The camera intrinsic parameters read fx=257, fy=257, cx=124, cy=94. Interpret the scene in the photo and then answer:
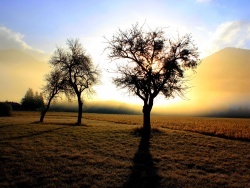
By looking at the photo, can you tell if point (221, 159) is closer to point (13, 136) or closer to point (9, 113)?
point (13, 136)

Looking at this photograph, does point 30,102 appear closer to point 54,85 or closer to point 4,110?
point 4,110

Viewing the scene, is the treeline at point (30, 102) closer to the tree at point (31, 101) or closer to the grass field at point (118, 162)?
the tree at point (31, 101)

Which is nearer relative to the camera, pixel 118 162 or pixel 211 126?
pixel 118 162

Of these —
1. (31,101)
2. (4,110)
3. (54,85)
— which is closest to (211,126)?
(54,85)

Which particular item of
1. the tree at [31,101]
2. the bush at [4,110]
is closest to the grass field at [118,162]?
the bush at [4,110]

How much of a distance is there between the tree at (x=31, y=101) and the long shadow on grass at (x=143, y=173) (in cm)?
11462

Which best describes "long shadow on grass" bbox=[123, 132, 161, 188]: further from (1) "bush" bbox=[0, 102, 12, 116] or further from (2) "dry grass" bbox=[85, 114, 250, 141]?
(1) "bush" bbox=[0, 102, 12, 116]

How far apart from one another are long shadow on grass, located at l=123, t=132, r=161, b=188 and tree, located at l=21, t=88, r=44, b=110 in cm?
11462

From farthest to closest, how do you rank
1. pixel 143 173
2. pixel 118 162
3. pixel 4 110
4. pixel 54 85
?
pixel 4 110, pixel 54 85, pixel 118 162, pixel 143 173

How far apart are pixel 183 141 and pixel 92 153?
1095 cm

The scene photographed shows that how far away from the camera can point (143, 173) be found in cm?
1562

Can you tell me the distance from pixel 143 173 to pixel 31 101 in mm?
126992

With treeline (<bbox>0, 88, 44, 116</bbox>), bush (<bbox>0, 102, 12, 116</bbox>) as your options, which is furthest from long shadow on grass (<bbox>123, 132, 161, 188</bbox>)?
treeline (<bbox>0, 88, 44, 116</bbox>)

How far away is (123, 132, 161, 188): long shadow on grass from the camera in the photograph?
13680mm
